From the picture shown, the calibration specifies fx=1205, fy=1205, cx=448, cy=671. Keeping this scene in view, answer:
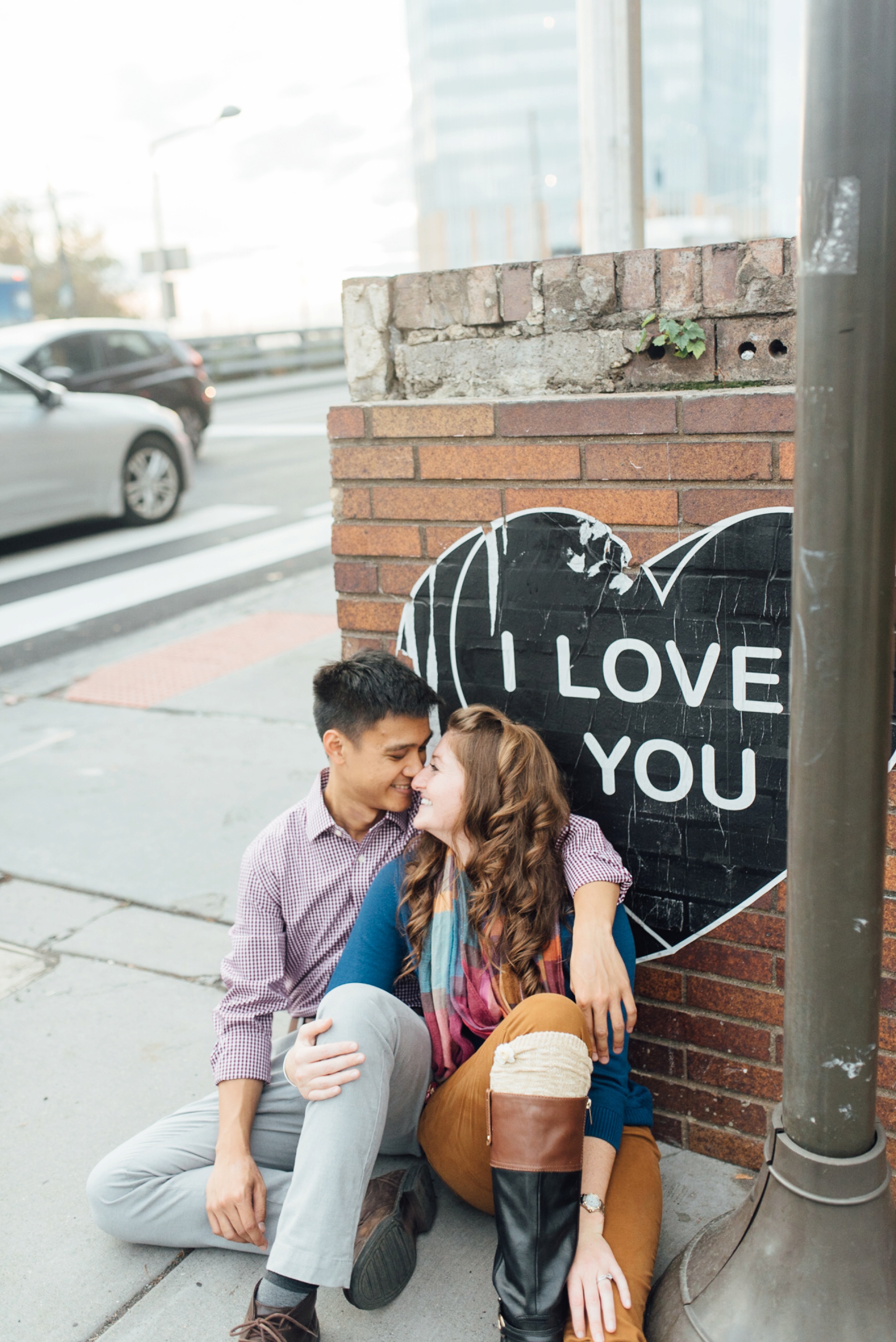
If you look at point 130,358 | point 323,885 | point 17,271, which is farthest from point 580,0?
point 17,271

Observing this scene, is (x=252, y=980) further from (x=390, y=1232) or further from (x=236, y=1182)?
(x=390, y=1232)

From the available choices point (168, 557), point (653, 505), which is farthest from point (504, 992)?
point (168, 557)

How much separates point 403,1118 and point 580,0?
4273 mm

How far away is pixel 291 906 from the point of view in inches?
101

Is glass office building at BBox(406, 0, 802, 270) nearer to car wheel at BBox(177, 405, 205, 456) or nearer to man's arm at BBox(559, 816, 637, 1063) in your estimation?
car wheel at BBox(177, 405, 205, 456)

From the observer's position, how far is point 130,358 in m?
12.7

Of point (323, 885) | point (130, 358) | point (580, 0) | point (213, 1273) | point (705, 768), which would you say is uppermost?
point (580, 0)

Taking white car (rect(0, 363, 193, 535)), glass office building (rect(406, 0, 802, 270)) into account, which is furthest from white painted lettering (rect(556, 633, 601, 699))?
glass office building (rect(406, 0, 802, 270))

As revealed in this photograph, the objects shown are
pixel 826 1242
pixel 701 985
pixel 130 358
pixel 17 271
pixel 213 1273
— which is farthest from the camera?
pixel 17 271

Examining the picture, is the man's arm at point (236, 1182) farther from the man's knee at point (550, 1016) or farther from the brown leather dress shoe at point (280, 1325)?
the man's knee at point (550, 1016)

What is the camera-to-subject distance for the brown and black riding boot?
1947 mm

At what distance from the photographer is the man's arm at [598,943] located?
220 centimetres

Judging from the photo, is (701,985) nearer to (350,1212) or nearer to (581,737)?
(581,737)

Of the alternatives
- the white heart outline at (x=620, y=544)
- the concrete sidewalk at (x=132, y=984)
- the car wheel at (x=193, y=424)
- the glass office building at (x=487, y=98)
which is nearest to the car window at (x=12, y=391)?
the concrete sidewalk at (x=132, y=984)
